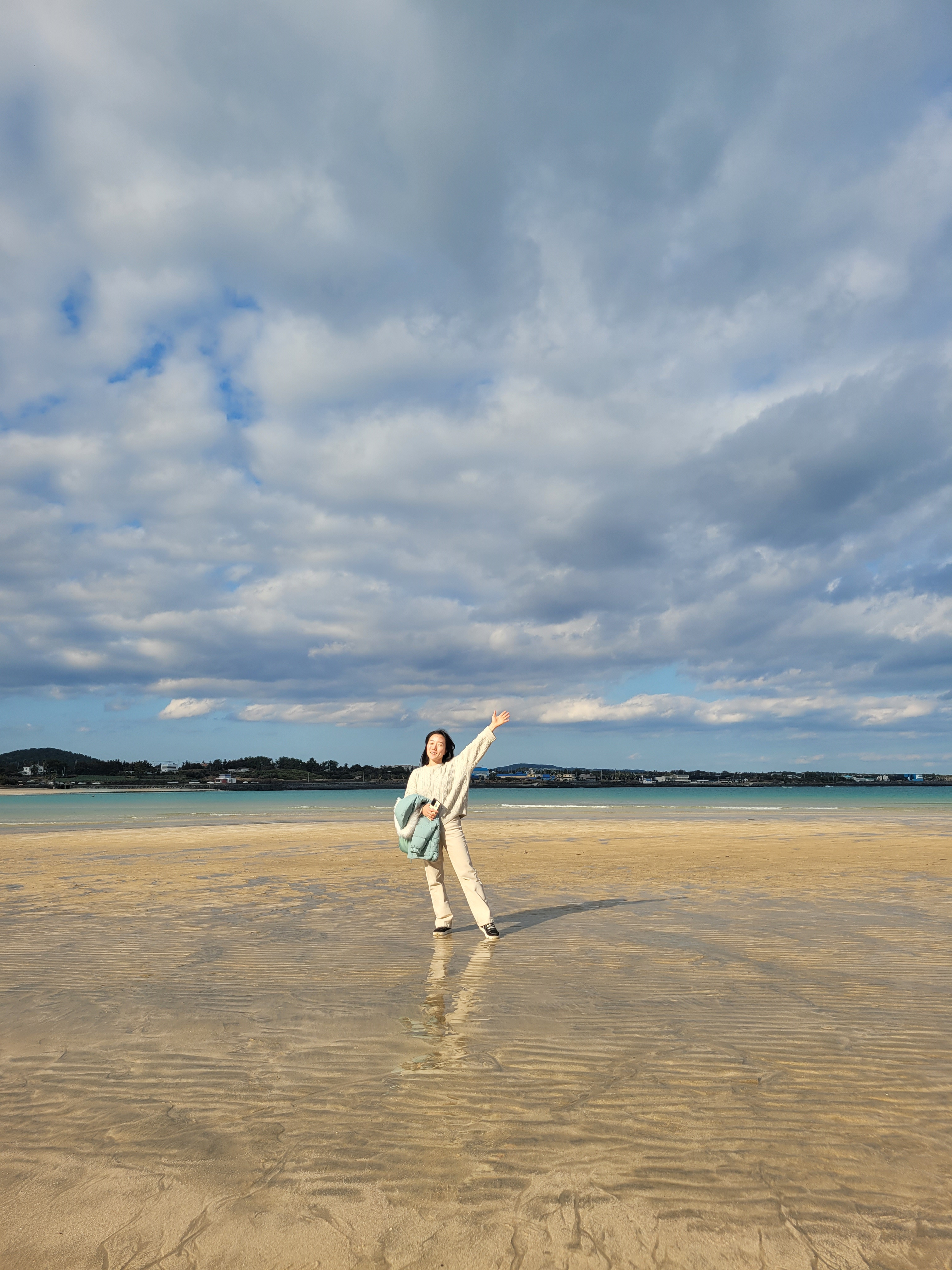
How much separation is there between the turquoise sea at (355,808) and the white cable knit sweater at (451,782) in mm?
29123

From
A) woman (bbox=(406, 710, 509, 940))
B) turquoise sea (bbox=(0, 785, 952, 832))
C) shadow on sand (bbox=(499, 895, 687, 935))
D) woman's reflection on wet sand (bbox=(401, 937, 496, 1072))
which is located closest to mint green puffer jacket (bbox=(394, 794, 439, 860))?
woman (bbox=(406, 710, 509, 940))

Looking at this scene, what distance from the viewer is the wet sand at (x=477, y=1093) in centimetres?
314

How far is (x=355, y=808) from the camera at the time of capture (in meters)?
57.1

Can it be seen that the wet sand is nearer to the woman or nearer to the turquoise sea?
the woman

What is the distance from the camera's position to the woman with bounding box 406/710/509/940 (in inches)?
339

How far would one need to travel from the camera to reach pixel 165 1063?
497cm

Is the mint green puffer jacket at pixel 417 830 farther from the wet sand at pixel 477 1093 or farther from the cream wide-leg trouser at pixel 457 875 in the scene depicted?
the wet sand at pixel 477 1093

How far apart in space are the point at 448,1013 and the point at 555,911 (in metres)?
5.21

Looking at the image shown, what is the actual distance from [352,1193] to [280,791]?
480 feet

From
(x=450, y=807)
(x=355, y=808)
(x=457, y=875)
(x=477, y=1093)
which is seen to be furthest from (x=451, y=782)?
(x=355, y=808)

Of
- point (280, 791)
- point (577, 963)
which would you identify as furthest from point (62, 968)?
point (280, 791)

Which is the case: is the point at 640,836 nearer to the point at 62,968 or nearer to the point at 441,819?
the point at 441,819

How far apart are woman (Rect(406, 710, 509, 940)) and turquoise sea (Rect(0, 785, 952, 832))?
28.9m

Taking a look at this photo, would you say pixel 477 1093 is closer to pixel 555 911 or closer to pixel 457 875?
pixel 457 875
